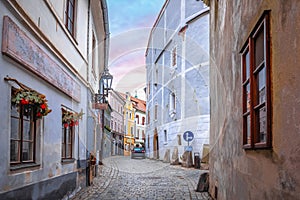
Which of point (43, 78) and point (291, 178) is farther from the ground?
point (43, 78)

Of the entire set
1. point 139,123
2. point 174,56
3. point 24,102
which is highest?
point 174,56

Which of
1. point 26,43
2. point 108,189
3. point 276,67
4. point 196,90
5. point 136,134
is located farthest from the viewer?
point 136,134

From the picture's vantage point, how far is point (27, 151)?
5.90 meters

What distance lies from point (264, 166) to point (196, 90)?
17.0 metres

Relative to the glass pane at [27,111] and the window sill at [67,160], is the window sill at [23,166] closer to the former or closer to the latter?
the glass pane at [27,111]

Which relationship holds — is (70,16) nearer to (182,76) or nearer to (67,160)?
(67,160)

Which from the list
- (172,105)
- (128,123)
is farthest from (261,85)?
(128,123)

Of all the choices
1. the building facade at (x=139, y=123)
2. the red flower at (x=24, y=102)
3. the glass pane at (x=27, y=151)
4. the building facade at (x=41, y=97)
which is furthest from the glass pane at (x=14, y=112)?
the building facade at (x=139, y=123)

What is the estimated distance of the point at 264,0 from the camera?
362cm

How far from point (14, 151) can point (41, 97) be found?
2.74ft

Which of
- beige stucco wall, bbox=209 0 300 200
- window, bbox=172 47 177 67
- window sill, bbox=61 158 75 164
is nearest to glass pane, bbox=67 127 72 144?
window sill, bbox=61 158 75 164

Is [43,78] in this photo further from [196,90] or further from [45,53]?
[196,90]

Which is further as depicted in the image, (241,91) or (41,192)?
(41,192)

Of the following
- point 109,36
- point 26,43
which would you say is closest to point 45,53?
point 26,43
